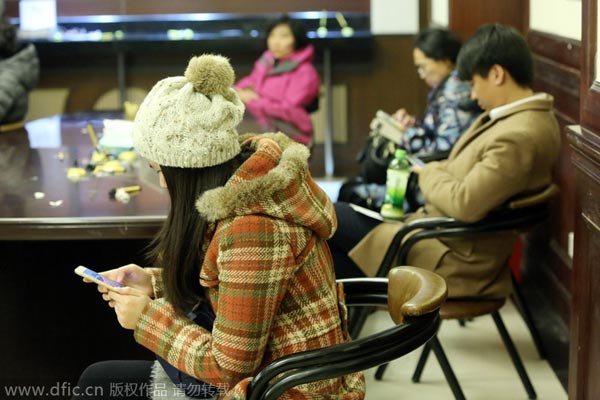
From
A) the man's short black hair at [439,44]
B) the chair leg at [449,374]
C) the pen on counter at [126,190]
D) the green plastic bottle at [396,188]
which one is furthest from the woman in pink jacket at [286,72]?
the chair leg at [449,374]

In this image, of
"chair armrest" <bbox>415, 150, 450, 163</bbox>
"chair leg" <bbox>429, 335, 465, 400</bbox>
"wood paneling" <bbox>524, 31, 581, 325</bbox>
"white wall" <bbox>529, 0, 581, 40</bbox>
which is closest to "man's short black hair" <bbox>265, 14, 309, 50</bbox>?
"white wall" <bbox>529, 0, 581, 40</bbox>

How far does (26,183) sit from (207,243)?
130 cm

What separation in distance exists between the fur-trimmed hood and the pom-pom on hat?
64 mm

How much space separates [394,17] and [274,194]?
5.35 m

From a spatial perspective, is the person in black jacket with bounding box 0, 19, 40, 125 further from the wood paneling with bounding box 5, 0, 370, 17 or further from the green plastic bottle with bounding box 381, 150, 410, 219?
the wood paneling with bounding box 5, 0, 370, 17

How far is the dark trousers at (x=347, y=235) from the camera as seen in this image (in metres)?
3.16

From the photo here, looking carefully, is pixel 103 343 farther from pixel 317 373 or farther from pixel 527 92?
pixel 527 92

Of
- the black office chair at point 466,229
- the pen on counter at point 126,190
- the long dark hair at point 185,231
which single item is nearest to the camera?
the long dark hair at point 185,231

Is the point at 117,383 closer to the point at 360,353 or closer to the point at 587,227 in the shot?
the point at 360,353

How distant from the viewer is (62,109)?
7172 mm

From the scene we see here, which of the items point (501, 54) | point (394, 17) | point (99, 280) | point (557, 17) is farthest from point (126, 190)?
point (394, 17)

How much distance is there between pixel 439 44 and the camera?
410 centimetres

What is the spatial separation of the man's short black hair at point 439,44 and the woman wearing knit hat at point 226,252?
94.0 inches

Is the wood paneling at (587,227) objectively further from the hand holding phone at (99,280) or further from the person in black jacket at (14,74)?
the person in black jacket at (14,74)
